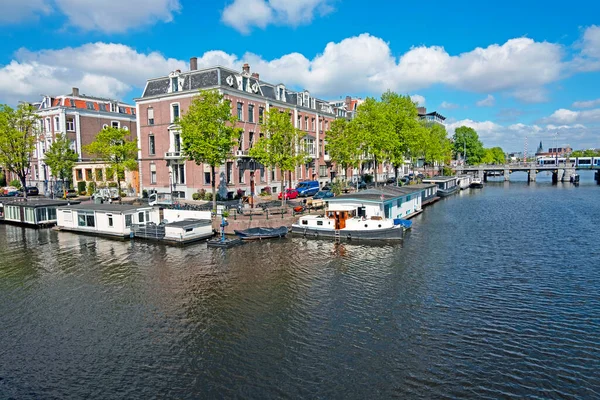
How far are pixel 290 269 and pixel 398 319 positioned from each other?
35.0 feet

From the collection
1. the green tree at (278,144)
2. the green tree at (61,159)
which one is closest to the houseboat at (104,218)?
the green tree at (278,144)

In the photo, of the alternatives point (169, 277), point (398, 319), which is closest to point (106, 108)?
point (169, 277)

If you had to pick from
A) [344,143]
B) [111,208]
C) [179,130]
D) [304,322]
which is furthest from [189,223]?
[344,143]

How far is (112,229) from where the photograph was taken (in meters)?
41.4

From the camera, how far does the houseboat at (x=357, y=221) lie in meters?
38.5

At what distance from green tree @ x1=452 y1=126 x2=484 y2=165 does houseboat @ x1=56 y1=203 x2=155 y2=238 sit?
13798 cm

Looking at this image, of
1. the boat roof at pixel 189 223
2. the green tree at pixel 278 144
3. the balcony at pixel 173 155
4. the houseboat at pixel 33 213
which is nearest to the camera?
the boat roof at pixel 189 223

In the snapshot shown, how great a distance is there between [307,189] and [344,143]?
9.72m

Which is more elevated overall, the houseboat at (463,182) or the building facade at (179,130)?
the building facade at (179,130)

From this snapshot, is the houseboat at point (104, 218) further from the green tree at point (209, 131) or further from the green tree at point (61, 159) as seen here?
the green tree at point (61, 159)

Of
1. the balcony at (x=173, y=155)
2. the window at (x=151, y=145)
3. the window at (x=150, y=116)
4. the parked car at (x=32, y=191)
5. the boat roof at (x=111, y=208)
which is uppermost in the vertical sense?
the window at (x=150, y=116)

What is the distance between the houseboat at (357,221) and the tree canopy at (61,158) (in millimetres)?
44912

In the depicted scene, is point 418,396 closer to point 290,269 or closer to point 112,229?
point 290,269

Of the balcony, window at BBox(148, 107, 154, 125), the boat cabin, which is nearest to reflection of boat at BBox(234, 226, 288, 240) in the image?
the boat cabin
